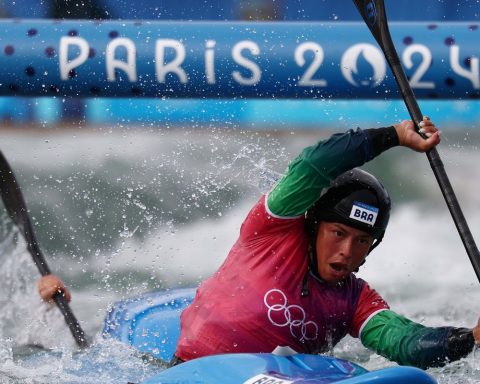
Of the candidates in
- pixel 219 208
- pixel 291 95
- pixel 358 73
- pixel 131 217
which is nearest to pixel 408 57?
pixel 358 73

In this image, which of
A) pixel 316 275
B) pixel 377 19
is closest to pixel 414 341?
pixel 316 275

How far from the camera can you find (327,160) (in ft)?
7.84

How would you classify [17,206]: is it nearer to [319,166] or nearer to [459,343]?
[319,166]

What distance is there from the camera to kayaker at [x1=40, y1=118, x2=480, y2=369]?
2.42m

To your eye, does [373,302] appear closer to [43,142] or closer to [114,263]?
[114,263]

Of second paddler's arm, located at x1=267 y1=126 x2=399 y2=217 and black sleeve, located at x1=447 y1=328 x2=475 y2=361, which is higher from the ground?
second paddler's arm, located at x1=267 y1=126 x2=399 y2=217

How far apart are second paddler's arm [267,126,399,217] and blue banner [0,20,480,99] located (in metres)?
1.56

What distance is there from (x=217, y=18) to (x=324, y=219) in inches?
109

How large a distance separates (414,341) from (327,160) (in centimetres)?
49

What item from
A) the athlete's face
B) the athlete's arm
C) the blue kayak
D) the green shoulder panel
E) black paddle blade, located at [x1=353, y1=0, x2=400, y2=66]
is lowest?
the blue kayak

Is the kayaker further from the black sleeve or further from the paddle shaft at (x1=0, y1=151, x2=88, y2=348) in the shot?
the paddle shaft at (x1=0, y1=151, x2=88, y2=348)

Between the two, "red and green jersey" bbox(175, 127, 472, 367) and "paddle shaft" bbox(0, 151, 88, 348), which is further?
"paddle shaft" bbox(0, 151, 88, 348)

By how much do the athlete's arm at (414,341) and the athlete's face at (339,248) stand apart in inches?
7.2

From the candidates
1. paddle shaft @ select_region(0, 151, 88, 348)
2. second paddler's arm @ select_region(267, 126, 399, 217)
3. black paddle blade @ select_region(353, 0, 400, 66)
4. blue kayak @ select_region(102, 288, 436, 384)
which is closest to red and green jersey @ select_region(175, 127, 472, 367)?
second paddler's arm @ select_region(267, 126, 399, 217)
